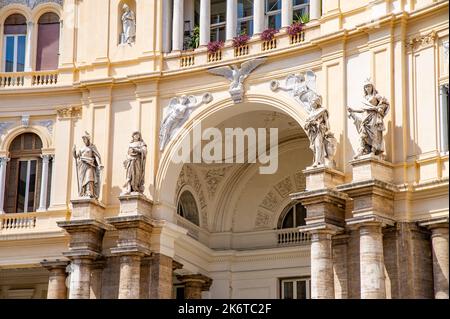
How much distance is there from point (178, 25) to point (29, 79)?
5.01m

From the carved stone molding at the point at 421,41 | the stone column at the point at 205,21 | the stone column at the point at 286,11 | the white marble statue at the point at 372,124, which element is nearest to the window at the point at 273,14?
the stone column at the point at 286,11

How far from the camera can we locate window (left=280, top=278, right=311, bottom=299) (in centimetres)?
3625

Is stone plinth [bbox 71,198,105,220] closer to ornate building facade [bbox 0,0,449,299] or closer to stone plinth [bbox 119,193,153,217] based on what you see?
ornate building facade [bbox 0,0,449,299]

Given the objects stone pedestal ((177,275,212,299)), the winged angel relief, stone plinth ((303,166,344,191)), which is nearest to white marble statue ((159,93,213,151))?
the winged angel relief

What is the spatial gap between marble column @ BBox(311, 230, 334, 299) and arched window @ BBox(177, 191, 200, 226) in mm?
6935

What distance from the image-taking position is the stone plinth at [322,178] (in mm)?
30891

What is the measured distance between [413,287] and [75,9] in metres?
14.2

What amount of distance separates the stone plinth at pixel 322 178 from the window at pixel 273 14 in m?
5.62

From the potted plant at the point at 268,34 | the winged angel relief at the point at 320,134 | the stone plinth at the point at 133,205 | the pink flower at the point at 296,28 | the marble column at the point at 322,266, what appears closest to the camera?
the marble column at the point at 322,266

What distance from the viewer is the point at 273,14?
115ft

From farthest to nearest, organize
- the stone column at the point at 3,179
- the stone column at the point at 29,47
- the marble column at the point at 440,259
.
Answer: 1. the stone column at the point at 29,47
2. the stone column at the point at 3,179
3. the marble column at the point at 440,259

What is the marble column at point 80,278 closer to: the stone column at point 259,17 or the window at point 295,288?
the window at point 295,288
